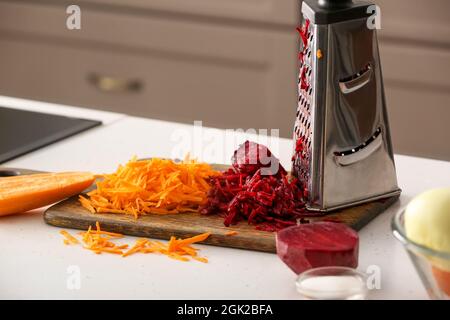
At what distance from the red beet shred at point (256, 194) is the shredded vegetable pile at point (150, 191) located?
0.03 meters

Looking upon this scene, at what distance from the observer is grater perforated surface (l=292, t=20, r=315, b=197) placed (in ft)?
5.18

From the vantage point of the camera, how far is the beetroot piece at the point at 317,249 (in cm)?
132

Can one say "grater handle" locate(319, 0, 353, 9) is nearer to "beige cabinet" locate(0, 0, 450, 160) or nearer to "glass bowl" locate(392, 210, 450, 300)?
"glass bowl" locate(392, 210, 450, 300)

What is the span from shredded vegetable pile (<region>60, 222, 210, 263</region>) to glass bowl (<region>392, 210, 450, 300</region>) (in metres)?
0.33

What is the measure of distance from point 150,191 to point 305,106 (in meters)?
0.30

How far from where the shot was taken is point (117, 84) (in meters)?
3.63

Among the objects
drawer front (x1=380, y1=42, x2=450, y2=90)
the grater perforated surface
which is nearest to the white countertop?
the grater perforated surface

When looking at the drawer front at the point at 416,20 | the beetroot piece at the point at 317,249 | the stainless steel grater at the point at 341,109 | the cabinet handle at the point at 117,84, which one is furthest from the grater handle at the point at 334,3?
the cabinet handle at the point at 117,84

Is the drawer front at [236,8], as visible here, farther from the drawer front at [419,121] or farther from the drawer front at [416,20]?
the drawer front at [419,121]

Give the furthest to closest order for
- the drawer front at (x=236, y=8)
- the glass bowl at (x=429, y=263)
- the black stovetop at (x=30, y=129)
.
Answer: the drawer front at (x=236, y=8)
the black stovetop at (x=30, y=129)
the glass bowl at (x=429, y=263)

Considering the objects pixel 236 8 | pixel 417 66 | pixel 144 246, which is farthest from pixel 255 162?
pixel 236 8

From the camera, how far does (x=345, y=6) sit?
154 centimetres
